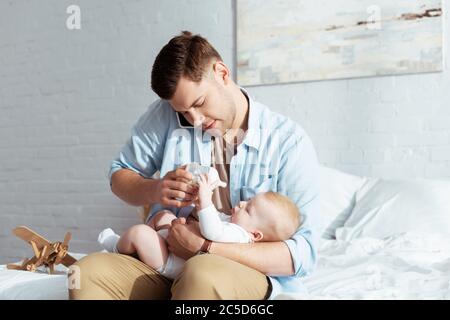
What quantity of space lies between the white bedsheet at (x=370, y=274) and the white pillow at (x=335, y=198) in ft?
0.84

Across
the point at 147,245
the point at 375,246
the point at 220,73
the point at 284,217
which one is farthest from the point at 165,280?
the point at 375,246

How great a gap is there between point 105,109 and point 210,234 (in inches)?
103

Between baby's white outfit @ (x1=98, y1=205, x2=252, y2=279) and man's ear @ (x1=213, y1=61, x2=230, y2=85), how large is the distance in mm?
384

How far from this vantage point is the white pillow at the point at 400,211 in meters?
2.50

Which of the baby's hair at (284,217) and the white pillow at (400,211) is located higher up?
the baby's hair at (284,217)

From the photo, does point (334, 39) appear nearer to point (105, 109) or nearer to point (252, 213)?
point (105, 109)

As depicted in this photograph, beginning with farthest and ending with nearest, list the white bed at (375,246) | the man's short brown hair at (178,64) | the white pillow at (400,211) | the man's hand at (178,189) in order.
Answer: the white pillow at (400,211) → the white bed at (375,246) → the man's short brown hair at (178,64) → the man's hand at (178,189)

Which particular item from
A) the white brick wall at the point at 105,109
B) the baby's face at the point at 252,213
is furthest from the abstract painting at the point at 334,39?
the baby's face at the point at 252,213

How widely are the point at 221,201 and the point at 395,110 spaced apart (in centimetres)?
173

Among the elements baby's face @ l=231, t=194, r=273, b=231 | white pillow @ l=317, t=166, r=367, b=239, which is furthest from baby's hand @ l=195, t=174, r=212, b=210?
white pillow @ l=317, t=166, r=367, b=239

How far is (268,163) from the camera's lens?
1569 mm

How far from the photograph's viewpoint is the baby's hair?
4.73 feet

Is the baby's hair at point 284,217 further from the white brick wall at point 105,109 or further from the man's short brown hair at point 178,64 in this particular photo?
the white brick wall at point 105,109

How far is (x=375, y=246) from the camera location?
7.81 ft
